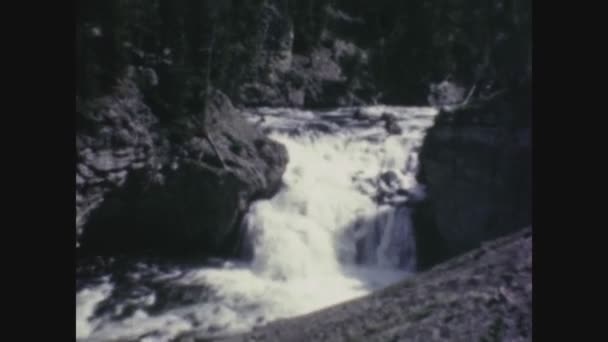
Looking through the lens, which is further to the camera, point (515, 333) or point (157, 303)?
point (157, 303)

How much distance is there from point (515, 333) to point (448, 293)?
3.17ft

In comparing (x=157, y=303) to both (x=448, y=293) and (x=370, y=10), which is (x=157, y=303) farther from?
(x=370, y=10)

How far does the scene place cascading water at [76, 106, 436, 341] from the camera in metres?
7.81

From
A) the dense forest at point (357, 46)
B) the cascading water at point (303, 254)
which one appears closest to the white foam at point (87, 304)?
the cascading water at point (303, 254)

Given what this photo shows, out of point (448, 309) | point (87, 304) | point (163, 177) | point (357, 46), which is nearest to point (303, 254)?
point (163, 177)

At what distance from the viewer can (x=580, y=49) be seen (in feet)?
3.74

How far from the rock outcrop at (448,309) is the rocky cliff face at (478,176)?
512cm

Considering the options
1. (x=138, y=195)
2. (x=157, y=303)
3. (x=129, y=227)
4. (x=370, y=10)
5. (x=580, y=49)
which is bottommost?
(x=157, y=303)

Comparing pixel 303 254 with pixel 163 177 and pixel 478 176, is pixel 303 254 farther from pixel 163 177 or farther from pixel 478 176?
pixel 478 176

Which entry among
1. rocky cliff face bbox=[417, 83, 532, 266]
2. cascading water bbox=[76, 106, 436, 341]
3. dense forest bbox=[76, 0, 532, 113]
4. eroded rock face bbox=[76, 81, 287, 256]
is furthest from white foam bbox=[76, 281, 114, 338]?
rocky cliff face bbox=[417, 83, 532, 266]

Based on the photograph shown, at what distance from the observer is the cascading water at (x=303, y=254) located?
25.6 feet

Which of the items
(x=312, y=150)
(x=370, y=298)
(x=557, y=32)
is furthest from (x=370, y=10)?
(x=557, y=32)

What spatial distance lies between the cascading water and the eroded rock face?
2.39 feet

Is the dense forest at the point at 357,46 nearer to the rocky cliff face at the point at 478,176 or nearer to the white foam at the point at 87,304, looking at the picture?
the white foam at the point at 87,304
